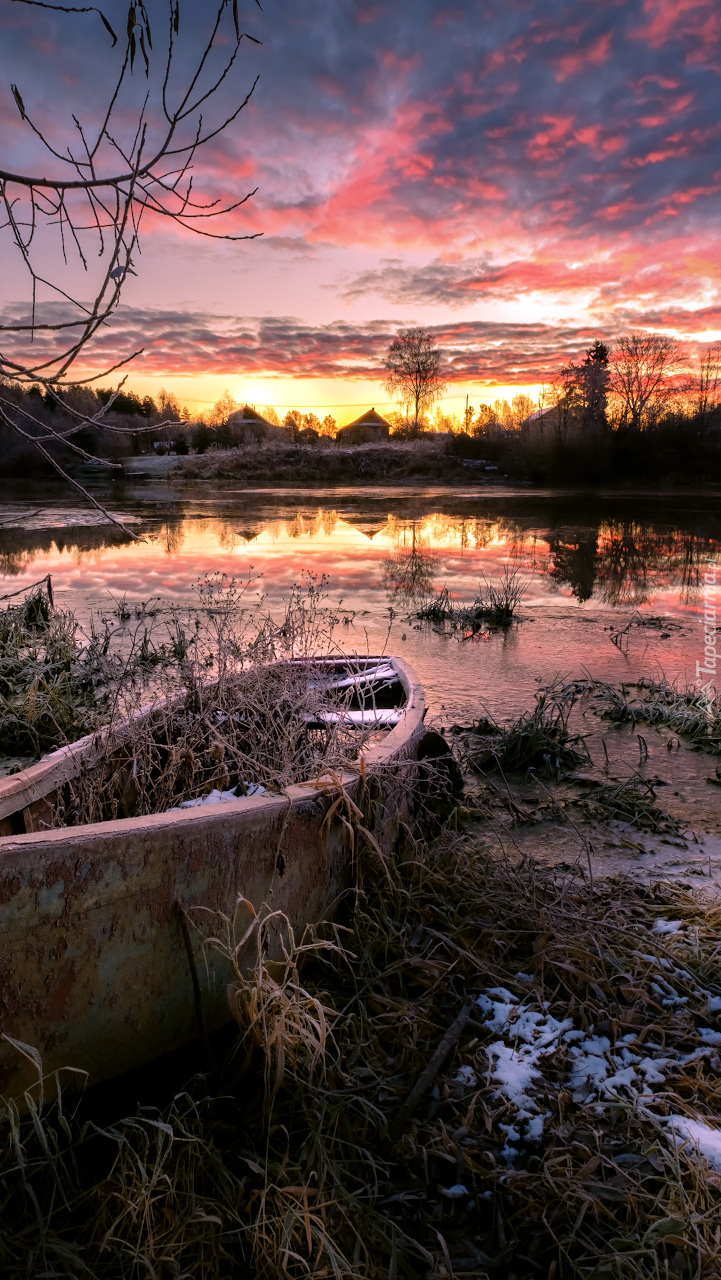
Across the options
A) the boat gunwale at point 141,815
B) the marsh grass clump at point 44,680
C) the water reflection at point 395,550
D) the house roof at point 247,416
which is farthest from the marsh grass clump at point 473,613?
the house roof at point 247,416

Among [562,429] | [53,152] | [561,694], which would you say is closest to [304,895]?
[53,152]

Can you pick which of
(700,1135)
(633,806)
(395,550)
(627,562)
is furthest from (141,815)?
(395,550)

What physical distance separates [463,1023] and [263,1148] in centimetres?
78

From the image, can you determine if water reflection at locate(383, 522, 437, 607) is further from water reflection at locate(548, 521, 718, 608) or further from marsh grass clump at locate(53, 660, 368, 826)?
marsh grass clump at locate(53, 660, 368, 826)

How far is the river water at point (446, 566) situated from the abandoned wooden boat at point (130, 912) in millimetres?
862

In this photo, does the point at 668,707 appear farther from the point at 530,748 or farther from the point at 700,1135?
the point at 700,1135

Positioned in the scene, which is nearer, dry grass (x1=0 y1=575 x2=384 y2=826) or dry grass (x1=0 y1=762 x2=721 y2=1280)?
dry grass (x1=0 y1=762 x2=721 y2=1280)

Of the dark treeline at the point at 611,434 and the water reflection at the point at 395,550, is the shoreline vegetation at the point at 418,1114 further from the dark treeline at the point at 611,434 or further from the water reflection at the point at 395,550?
the dark treeline at the point at 611,434

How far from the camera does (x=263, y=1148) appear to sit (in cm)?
208

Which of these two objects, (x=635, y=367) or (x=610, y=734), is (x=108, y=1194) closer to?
(x=610, y=734)

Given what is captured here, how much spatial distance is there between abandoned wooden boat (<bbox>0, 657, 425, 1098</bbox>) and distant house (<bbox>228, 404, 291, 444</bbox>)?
52.1 meters

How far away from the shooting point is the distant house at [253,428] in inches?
2142

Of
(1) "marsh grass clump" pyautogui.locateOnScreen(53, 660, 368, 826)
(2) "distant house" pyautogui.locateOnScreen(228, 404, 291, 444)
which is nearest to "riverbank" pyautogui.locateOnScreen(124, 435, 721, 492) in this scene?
(2) "distant house" pyautogui.locateOnScreen(228, 404, 291, 444)

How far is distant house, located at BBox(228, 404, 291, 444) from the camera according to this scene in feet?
178
